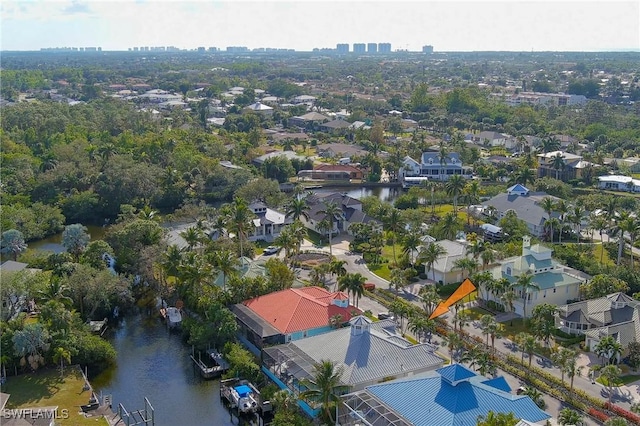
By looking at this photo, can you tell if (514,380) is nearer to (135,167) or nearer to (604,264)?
(604,264)

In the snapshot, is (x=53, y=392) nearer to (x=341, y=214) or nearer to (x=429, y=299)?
(x=429, y=299)


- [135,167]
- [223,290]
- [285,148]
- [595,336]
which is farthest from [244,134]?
[595,336]

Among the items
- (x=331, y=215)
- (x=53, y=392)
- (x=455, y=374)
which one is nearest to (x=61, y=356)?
(x=53, y=392)

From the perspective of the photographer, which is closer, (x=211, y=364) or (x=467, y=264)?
(x=211, y=364)

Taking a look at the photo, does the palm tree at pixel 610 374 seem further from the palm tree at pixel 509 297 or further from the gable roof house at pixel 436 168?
the gable roof house at pixel 436 168

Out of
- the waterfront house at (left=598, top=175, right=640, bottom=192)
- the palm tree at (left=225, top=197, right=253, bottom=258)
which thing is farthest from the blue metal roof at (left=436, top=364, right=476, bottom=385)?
the waterfront house at (left=598, top=175, right=640, bottom=192)

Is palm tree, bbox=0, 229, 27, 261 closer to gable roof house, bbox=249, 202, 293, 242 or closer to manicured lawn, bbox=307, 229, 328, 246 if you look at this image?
gable roof house, bbox=249, 202, 293, 242
